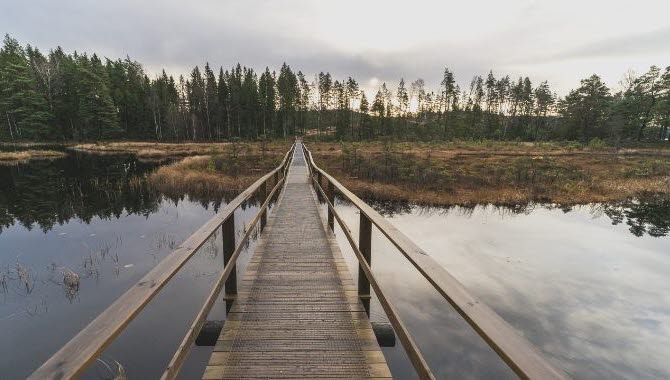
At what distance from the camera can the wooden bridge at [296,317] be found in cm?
139

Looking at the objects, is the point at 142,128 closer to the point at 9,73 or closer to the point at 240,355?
the point at 9,73

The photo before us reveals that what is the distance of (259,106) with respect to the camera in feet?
216

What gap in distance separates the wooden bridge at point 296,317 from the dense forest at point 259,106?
51.5 m

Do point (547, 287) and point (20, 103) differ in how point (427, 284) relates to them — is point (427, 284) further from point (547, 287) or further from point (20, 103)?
point (20, 103)

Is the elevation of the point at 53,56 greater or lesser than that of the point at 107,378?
greater

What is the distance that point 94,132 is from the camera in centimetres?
5412

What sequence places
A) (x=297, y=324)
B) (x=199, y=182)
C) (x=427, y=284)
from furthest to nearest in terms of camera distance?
(x=199, y=182)
(x=427, y=284)
(x=297, y=324)

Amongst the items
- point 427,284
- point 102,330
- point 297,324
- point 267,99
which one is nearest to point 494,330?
point 102,330

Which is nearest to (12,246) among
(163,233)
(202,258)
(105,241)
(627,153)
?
(105,241)

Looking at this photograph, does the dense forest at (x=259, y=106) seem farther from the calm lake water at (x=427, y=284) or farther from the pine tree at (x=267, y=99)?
the calm lake water at (x=427, y=284)

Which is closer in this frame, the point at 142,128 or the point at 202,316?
the point at 202,316

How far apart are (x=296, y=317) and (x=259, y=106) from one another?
6603cm

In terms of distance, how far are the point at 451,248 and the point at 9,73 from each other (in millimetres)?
65421

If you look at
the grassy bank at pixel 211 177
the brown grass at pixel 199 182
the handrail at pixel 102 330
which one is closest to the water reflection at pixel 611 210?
the brown grass at pixel 199 182
